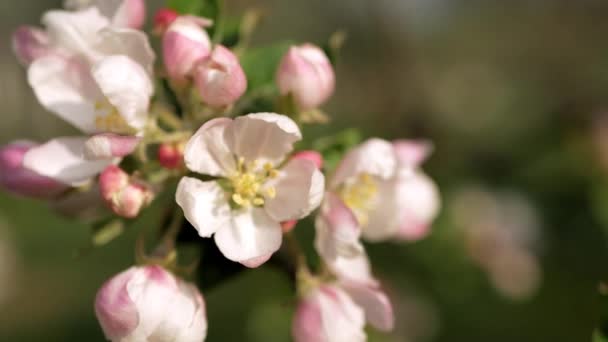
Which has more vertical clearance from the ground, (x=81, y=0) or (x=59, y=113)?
(x=81, y=0)

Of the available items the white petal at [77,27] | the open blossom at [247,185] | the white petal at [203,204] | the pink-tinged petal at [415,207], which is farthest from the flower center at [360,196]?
the white petal at [77,27]

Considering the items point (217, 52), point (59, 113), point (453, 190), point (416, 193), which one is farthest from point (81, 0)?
point (453, 190)

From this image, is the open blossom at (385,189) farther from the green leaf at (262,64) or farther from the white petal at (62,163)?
the white petal at (62,163)

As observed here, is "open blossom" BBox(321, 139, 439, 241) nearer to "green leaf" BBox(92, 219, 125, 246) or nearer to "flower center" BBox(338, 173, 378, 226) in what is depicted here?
"flower center" BBox(338, 173, 378, 226)

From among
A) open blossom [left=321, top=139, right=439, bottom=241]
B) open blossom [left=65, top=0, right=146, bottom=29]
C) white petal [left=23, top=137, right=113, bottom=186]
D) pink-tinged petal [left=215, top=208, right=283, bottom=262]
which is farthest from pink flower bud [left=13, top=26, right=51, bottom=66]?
open blossom [left=321, top=139, right=439, bottom=241]

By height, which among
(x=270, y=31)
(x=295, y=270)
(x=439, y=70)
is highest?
(x=295, y=270)

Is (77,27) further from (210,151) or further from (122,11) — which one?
(210,151)

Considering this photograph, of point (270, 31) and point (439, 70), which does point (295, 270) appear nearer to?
point (439, 70)
